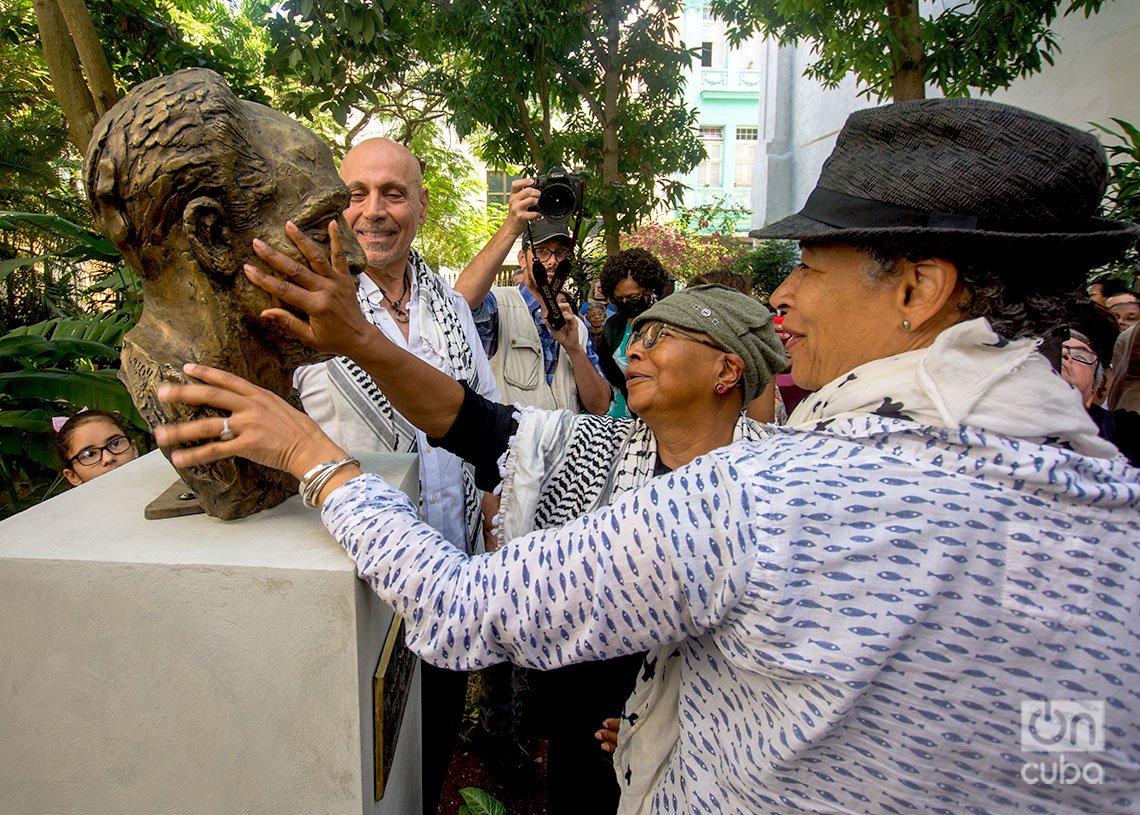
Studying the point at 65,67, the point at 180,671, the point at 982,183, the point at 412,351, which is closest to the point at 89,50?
the point at 65,67

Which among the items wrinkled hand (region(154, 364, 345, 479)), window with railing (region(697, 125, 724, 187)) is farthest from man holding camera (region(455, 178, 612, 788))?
window with railing (region(697, 125, 724, 187))

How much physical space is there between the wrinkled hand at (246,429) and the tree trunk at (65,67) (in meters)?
2.95

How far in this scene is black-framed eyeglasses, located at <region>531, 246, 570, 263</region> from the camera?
2.70 m

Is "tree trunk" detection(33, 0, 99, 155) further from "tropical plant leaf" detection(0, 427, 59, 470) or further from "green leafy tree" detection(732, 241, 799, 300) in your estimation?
"green leafy tree" detection(732, 241, 799, 300)

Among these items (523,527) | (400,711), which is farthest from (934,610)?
(400,711)

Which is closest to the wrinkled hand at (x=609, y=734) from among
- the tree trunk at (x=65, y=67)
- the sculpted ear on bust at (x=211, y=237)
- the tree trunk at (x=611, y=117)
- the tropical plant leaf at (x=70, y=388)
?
the sculpted ear on bust at (x=211, y=237)

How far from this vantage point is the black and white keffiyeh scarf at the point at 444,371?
5.82ft

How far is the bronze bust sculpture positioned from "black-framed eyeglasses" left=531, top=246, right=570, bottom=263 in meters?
1.41

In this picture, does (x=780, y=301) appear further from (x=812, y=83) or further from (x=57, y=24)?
(x=812, y=83)

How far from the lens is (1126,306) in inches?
139

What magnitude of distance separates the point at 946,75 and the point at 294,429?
18.2ft

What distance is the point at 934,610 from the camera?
78 centimetres

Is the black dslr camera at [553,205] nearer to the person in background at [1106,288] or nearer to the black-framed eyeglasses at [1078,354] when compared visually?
the black-framed eyeglasses at [1078,354]

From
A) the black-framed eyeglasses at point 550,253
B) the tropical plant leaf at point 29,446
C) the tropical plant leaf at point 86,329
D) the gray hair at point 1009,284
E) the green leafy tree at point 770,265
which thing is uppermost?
the gray hair at point 1009,284
